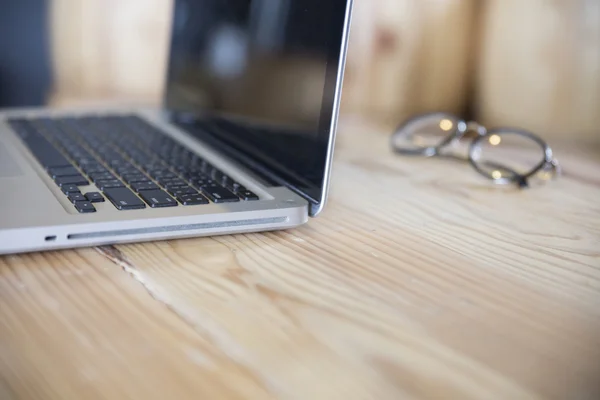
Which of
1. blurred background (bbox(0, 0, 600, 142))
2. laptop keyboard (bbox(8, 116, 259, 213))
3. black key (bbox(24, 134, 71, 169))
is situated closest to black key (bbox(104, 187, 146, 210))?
laptop keyboard (bbox(8, 116, 259, 213))

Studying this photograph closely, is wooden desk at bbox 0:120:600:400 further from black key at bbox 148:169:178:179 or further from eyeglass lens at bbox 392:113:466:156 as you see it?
eyeglass lens at bbox 392:113:466:156

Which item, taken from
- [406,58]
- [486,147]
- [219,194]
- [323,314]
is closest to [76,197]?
[219,194]

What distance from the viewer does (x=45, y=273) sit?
1.68 ft

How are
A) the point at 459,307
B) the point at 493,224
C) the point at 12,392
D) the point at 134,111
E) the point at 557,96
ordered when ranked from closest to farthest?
1. the point at 12,392
2. the point at 459,307
3. the point at 493,224
4. the point at 134,111
5. the point at 557,96

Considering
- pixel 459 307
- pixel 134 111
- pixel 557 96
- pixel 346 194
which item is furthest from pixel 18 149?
pixel 557 96

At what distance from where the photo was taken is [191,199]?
1.95 feet

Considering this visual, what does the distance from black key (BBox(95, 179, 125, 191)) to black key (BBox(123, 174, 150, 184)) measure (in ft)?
0.04

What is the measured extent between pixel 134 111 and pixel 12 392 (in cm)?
62

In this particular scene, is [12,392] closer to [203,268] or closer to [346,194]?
[203,268]

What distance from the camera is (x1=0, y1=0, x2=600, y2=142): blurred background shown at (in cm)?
104

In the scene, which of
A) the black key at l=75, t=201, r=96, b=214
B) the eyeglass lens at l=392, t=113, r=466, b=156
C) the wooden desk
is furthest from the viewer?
the eyeglass lens at l=392, t=113, r=466, b=156

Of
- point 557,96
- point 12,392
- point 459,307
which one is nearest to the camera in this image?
point 12,392

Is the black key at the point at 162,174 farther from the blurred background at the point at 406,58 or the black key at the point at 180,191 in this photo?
the blurred background at the point at 406,58

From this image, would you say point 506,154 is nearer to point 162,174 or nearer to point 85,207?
point 162,174
